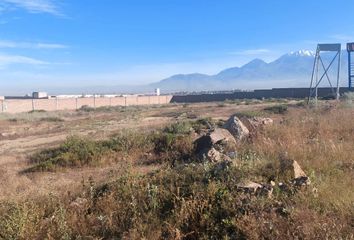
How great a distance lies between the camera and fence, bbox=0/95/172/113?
8025 cm

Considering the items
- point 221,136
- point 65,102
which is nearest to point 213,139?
point 221,136

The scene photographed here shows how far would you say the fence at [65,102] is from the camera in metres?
80.2

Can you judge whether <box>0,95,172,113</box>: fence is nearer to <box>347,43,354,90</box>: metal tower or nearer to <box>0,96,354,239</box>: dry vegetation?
<box>347,43,354,90</box>: metal tower

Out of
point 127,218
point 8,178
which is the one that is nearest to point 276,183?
point 127,218

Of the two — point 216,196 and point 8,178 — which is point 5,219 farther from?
point 8,178

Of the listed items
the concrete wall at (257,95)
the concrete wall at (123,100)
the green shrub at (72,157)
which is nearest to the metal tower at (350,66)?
the concrete wall at (123,100)

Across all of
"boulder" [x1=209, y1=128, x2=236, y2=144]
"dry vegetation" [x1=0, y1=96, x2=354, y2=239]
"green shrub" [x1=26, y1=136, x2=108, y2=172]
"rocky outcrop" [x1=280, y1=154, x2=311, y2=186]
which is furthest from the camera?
"green shrub" [x1=26, y1=136, x2=108, y2=172]

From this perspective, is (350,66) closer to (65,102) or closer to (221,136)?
(221,136)

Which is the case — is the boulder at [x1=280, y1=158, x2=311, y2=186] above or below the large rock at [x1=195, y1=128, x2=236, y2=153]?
above

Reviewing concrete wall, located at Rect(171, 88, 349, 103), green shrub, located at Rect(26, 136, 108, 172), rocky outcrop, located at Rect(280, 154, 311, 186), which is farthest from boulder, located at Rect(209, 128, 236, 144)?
concrete wall, located at Rect(171, 88, 349, 103)

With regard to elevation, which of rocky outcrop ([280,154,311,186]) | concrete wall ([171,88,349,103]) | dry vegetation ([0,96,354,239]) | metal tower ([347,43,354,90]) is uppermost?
metal tower ([347,43,354,90])

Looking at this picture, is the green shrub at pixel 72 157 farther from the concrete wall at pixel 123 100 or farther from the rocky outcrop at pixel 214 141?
the concrete wall at pixel 123 100

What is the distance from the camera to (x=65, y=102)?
301ft

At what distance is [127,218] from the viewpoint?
21.5 feet
